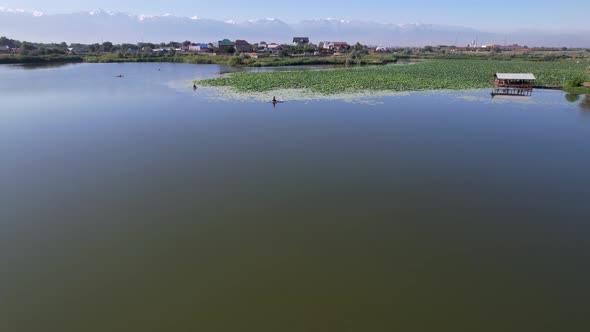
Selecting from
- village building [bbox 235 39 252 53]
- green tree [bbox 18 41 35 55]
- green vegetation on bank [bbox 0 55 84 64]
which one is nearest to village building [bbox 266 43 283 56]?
village building [bbox 235 39 252 53]

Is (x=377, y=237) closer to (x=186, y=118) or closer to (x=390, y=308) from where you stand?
(x=390, y=308)

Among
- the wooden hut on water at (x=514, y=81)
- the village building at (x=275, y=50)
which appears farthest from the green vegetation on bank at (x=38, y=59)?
the wooden hut on water at (x=514, y=81)

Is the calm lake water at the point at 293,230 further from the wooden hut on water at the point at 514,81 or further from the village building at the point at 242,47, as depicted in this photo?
the village building at the point at 242,47

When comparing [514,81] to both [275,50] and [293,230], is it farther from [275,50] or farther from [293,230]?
[275,50]

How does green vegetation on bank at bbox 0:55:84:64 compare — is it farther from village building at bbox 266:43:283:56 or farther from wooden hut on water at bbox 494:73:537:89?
wooden hut on water at bbox 494:73:537:89

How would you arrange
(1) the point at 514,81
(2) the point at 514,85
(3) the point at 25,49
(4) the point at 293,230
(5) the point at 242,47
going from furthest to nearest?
(5) the point at 242,47 → (3) the point at 25,49 → (1) the point at 514,81 → (2) the point at 514,85 → (4) the point at 293,230

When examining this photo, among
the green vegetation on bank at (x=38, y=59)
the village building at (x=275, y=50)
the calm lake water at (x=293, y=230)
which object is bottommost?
the calm lake water at (x=293, y=230)

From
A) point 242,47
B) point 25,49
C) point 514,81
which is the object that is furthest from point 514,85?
point 25,49

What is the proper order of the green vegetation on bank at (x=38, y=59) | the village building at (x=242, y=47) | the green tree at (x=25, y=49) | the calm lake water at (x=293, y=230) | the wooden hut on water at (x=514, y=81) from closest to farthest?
the calm lake water at (x=293, y=230) < the wooden hut on water at (x=514, y=81) < the green vegetation on bank at (x=38, y=59) < the green tree at (x=25, y=49) < the village building at (x=242, y=47)
